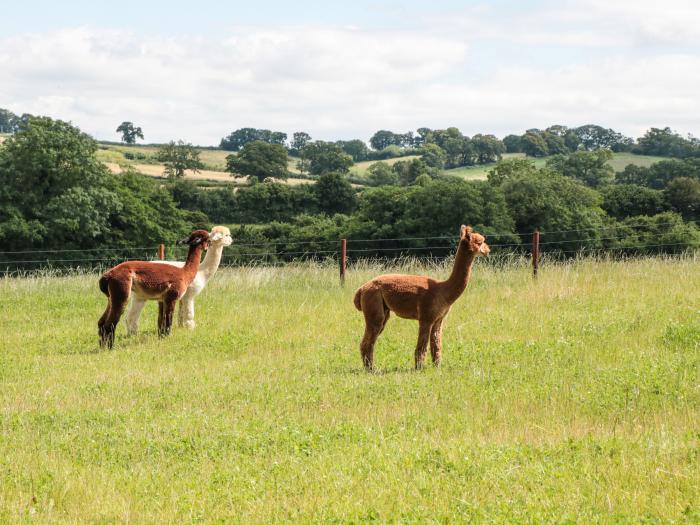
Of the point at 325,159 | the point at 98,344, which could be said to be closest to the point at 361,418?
the point at 98,344

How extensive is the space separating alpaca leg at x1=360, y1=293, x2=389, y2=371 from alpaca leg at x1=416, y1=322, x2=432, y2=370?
1.65ft

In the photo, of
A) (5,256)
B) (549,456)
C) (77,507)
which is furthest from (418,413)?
(5,256)

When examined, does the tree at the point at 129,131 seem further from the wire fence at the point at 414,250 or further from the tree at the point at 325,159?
the wire fence at the point at 414,250

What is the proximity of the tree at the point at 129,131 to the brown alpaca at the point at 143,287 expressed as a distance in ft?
385

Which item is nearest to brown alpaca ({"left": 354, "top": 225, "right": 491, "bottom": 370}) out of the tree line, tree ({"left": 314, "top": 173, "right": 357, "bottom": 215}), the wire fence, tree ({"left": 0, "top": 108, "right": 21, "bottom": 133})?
the tree line

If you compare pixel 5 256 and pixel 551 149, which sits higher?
pixel 551 149

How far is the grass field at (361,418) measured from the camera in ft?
19.8

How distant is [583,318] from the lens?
13.9 metres

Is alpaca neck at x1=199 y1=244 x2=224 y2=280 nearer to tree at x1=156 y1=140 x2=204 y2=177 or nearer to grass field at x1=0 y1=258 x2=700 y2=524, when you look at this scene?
grass field at x1=0 y1=258 x2=700 y2=524

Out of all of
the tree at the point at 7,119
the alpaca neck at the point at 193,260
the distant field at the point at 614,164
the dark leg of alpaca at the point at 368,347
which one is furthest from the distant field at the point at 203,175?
the dark leg of alpaca at the point at 368,347

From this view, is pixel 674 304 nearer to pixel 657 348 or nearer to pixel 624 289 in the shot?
pixel 624 289

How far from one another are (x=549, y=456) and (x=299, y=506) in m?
2.20

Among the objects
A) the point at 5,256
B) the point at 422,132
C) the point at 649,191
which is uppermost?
the point at 422,132

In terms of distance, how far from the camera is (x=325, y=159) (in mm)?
110750
